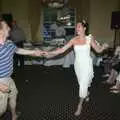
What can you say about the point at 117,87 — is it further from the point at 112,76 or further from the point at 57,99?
the point at 57,99

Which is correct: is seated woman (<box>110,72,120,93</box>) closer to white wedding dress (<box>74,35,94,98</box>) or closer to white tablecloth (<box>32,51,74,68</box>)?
white wedding dress (<box>74,35,94,98</box>)

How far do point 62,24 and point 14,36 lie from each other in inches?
159

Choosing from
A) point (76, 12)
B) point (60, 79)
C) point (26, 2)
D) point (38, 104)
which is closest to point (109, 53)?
point (60, 79)

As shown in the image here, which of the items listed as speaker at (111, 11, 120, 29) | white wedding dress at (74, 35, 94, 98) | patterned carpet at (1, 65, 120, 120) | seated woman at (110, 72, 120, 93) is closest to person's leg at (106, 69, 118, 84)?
patterned carpet at (1, 65, 120, 120)

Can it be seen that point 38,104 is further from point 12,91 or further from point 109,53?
point 109,53

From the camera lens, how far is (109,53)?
10.5 m

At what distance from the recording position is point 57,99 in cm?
659

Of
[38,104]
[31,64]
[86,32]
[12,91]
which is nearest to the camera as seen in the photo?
[12,91]

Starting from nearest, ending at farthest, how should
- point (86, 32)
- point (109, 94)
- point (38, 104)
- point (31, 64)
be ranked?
1. point (86, 32)
2. point (38, 104)
3. point (109, 94)
4. point (31, 64)

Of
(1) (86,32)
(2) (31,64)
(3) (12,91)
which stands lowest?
(2) (31,64)

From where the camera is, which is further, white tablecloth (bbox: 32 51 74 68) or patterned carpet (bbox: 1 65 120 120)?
white tablecloth (bbox: 32 51 74 68)

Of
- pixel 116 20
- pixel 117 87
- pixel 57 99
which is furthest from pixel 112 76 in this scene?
pixel 116 20

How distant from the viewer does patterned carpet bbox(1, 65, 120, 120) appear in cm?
548

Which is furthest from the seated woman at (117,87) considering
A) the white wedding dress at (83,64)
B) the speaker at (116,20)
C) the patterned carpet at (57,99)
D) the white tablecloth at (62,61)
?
the white tablecloth at (62,61)
